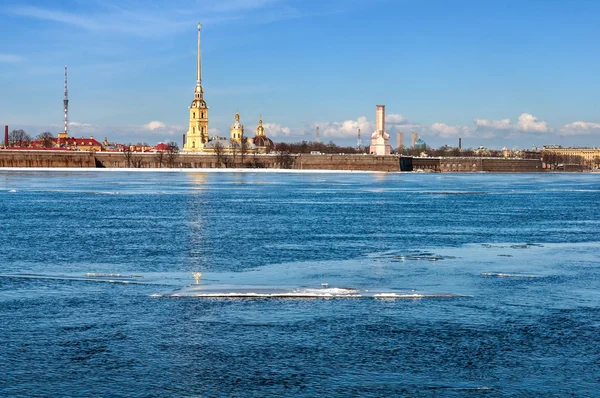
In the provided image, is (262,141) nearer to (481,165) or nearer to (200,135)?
(200,135)

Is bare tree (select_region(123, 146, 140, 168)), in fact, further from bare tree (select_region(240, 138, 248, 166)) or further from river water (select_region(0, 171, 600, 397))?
river water (select_region(0, 171, 600, 397))

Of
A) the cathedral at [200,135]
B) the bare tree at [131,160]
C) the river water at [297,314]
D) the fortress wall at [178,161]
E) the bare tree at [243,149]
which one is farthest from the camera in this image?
the cathedral at [200,135]

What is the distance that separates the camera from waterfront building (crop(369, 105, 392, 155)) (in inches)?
6486

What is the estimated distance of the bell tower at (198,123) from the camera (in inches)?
6860

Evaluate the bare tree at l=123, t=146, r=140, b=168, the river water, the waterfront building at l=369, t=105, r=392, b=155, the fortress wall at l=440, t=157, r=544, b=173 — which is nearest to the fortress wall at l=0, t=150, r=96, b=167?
the bare tree at l=123, t=146, r=140, b=168

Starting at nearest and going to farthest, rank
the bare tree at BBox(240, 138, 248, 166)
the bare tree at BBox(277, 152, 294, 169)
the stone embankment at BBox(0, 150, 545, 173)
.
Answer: the stone embankment at BBox(0, 150, 545, 173), the bare tree at BBox(240, 138, 248, 166), the bare tree at BBox(277, 152, 294, 169)

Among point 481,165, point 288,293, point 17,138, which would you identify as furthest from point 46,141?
point 288,293

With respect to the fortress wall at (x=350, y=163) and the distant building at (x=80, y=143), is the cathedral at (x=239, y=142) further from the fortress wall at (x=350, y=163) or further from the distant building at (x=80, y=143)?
the distant building at (x=80, y=143)

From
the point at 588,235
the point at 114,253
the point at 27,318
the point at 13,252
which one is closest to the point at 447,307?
the point at 27,318

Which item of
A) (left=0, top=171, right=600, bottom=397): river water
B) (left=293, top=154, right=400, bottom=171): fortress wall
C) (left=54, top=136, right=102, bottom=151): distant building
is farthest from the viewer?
(left=54, top=136, right=102, bottom=151): distant building

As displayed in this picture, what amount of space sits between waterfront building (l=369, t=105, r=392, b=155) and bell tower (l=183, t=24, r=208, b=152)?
117 feet

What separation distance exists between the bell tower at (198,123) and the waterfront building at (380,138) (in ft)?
117

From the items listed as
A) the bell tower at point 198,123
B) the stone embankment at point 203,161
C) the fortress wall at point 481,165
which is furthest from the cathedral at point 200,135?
the fortress wall at point 481,165

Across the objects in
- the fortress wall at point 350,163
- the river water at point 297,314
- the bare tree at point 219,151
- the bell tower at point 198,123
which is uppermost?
the bell tower at point 198,123
